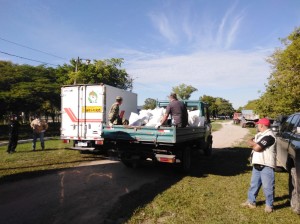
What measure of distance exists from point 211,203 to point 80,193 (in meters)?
2.92

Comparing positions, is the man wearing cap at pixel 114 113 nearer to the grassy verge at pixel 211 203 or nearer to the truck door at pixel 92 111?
the truck door at pixel 92 111

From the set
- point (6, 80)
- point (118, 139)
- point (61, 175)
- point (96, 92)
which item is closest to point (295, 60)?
point (96, 92)

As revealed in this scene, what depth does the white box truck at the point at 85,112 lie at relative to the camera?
11250 mm

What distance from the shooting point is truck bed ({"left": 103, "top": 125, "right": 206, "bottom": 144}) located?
291 inches

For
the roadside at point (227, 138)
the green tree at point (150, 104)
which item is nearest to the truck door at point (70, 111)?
the roadside at point (227, 138)

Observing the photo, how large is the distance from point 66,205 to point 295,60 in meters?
15.8

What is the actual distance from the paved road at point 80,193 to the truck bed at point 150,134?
3.77 ft

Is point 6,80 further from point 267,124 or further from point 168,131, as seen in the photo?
point 267,124

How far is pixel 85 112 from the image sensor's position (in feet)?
38.0

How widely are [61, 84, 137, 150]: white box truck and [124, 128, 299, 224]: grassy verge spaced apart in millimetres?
4418

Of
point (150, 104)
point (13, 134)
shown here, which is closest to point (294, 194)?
point (13, 134)

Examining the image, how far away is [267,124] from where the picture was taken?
5.36 meters

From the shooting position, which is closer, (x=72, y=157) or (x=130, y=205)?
(x=130, y=205)

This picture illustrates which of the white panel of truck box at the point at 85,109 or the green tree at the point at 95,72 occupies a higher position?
the green tree at the point at 95,72
